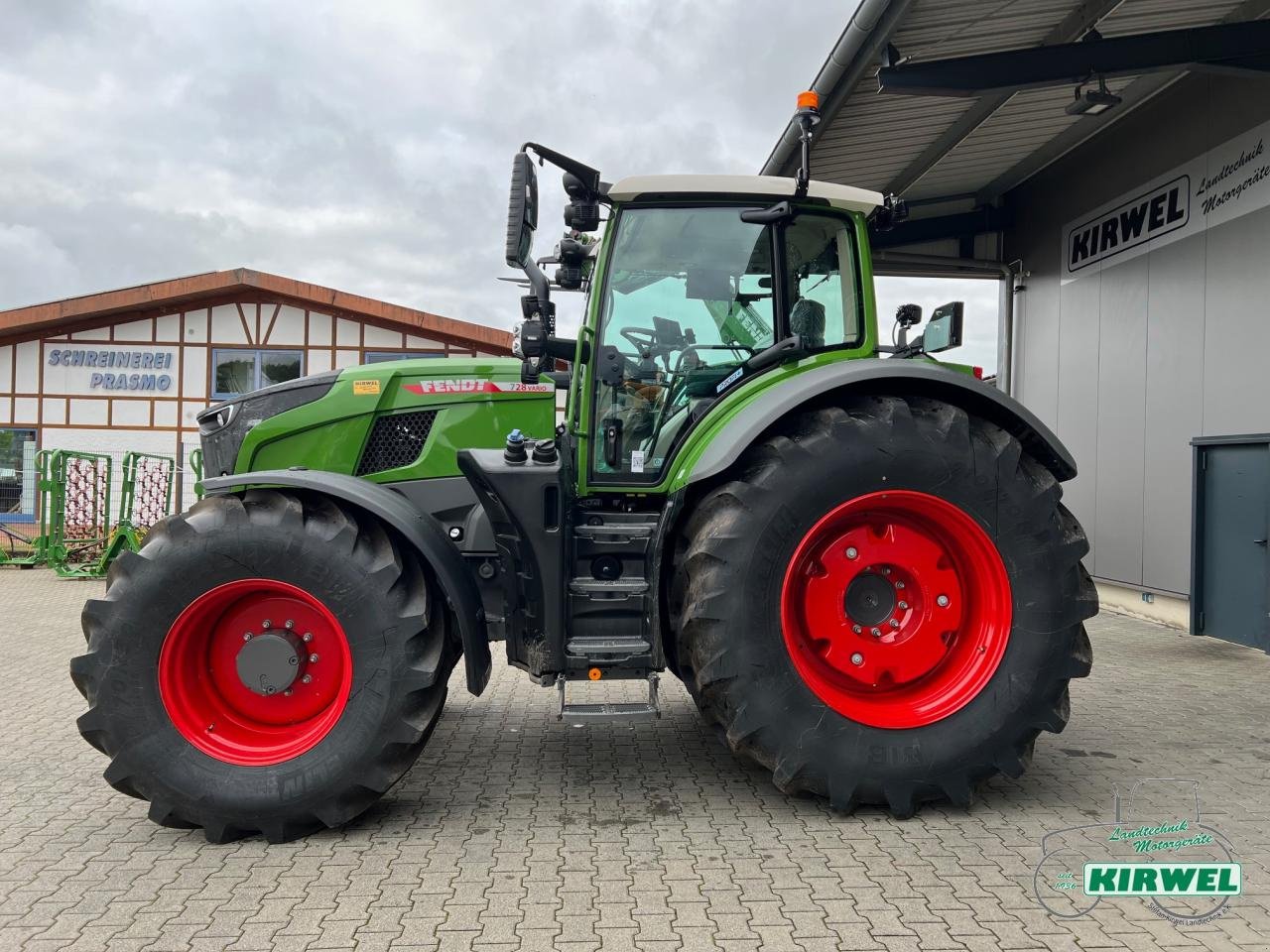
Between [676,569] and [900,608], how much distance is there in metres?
0.91

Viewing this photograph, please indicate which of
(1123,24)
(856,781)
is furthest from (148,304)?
(856,781)

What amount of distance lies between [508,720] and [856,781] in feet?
7.30

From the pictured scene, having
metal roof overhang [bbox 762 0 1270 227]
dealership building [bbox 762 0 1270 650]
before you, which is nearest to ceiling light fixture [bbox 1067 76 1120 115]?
dealership building [bbox 762 0 1270 650]

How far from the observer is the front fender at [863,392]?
11.1ft

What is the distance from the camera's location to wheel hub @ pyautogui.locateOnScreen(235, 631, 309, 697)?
3.37 meters

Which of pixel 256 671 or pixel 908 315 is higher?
pixel 908 315

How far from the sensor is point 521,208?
327 centimetres

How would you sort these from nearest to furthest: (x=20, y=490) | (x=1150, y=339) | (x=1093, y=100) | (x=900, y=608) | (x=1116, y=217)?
(x=900, y=608) → (x=1093, y=100) → (x=1150, y=339) → (x=1116, y=217) → (x=20, y=490)

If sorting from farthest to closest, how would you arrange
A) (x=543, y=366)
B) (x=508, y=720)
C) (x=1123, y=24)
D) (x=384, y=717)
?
(x=1123, y=24) → (x=508, y=720) → (x=543, y=366) → (x=384, y=717)

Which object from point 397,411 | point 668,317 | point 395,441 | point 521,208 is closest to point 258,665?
point 395,441

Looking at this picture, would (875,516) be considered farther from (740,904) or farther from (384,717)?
(384,717)

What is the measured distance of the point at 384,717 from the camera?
327 centimetres

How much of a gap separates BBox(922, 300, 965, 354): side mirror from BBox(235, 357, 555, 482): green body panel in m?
1.76

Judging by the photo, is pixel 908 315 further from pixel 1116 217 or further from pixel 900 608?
→ pixel 1116 217
